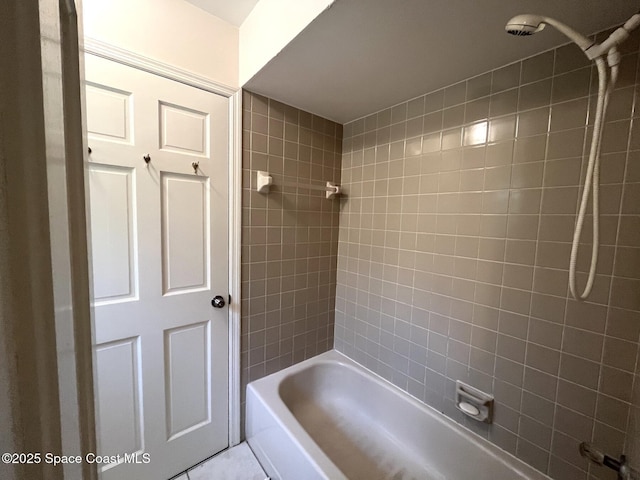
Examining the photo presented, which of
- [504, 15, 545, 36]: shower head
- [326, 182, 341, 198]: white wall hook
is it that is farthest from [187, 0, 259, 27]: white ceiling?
[504, 15, 545, 36]: shower head

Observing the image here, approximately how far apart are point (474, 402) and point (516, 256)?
2.40 ft

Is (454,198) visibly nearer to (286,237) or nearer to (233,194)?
(286,237)

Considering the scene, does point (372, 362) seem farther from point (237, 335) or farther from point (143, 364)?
point (143, 364)

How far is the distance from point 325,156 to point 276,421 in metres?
1.61

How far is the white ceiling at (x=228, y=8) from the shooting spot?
3.80 ft

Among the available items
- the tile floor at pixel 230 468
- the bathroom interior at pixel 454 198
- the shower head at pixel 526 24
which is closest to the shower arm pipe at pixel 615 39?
the bathroom interior at pixel 454 198

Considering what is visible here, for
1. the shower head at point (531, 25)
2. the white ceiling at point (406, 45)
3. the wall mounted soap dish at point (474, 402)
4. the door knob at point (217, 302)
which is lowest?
the wall mounted soap dish at point (474, 402)

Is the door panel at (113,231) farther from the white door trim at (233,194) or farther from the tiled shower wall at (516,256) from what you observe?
the tiled shower wall at (516,256)

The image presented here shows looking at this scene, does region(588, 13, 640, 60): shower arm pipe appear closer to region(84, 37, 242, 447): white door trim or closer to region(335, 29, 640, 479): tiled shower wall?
region(335, 29, 640, 479): tiled shower wall

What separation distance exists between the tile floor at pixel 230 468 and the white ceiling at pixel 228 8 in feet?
7.72

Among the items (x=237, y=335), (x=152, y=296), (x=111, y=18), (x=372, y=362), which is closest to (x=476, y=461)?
(x=372, y=362)

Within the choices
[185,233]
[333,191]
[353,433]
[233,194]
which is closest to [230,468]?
[353,433]

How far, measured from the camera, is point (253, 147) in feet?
4.64

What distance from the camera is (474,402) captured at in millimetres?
1195
